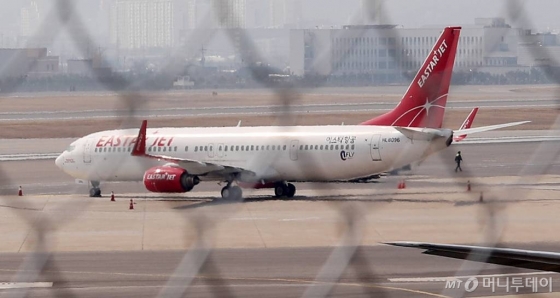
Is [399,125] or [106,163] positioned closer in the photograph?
[399,125]

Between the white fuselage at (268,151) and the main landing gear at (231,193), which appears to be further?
the main landing gear at (231,193)

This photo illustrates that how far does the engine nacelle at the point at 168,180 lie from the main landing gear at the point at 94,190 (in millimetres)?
1727

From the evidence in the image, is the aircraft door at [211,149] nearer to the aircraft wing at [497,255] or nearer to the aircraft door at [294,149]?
the aircraft door at [294,149]

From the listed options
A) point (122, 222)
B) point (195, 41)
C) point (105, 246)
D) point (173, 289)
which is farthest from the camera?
point (122, 222)

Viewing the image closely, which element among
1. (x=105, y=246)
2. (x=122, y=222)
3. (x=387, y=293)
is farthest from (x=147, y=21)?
(x=122, y=222)

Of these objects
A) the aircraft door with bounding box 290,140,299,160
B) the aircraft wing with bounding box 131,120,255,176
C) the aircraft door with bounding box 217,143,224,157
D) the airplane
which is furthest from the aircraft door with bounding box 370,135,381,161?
the aircraft door with bounding box 217,143,224,157

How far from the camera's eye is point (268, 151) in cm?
1659

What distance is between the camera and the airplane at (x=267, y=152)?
14.7 m

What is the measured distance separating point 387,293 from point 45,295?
Result: 253cm

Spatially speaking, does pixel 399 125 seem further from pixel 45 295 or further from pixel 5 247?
pixel 45 295

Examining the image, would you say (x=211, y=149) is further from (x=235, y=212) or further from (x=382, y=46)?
(x=382, y=46)

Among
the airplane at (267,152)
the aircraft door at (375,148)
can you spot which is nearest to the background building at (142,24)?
the airplane at (267,152)

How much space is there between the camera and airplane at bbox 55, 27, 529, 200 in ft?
48.3

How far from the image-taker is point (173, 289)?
321 inches
